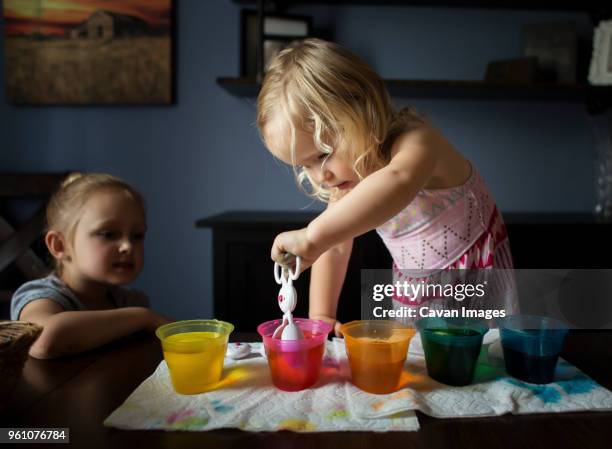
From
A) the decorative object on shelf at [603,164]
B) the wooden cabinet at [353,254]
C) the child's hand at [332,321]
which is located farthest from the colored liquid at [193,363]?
the decorative object on shelf at [603,164]

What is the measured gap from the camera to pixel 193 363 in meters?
0.54

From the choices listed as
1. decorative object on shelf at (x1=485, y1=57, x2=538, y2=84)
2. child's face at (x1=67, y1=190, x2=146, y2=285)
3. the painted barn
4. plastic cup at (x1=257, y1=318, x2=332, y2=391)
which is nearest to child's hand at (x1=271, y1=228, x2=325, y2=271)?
plastic cup at (x1=257, y1=318, x2=332, y2=391)

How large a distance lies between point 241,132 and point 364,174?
1223 mm

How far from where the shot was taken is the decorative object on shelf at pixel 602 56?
176cm

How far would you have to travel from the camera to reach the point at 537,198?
1.97m

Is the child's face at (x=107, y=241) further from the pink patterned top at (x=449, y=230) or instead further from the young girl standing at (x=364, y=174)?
the pink patterned top at (x=449, y=230)

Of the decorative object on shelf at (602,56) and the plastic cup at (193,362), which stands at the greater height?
the decorative object on shelf at (602,56)

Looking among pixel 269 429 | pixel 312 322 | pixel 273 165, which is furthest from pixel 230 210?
pixel 269 429

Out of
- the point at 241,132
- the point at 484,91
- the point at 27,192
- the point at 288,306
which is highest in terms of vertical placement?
the point at 484,91

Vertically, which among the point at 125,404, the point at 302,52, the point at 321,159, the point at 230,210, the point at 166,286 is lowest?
the point at 166,286

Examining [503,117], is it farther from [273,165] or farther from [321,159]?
[321,159]

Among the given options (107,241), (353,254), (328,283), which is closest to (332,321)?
(328,283)

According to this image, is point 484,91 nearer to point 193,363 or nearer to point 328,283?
Result: point 328,283

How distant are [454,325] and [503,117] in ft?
5.33
